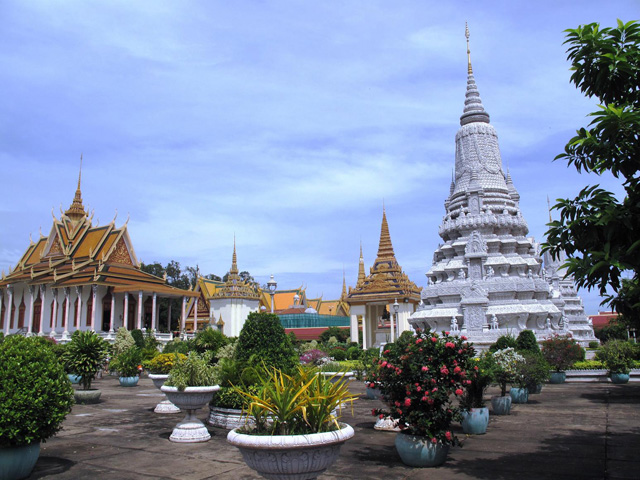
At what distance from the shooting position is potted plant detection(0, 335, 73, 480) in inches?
236

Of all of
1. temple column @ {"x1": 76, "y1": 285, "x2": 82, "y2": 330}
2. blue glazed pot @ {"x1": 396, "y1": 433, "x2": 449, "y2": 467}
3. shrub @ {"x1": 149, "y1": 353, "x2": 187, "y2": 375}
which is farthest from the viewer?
temple column @ {"x1": 76, "y1": 285, "x2": 82, "y2": 330}

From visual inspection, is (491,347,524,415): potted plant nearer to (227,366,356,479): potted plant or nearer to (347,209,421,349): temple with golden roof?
(227,366,356,479): potted plant

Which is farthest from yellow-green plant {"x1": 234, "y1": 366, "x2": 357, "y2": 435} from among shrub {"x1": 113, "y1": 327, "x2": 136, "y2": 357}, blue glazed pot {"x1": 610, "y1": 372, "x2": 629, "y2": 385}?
shrub {"x1": 113, "y1": 327, "x2": 136, "y2": 357}

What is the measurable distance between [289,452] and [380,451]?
154 inches

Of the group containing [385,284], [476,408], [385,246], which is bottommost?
[476,408]

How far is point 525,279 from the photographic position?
27938 millimetres

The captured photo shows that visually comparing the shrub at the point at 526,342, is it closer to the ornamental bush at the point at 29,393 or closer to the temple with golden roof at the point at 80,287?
the ornamental bush at the point at 29,393

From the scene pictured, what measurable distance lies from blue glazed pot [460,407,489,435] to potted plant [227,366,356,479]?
4.21 m

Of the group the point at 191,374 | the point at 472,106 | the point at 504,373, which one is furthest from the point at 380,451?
the point at 472,106

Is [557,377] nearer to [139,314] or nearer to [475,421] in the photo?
[475,421]

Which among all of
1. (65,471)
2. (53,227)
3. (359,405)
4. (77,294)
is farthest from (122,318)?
(65,471)

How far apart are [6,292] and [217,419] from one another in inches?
1806

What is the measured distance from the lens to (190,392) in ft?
28.6

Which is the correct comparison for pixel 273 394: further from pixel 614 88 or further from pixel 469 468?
pixel 614 88
